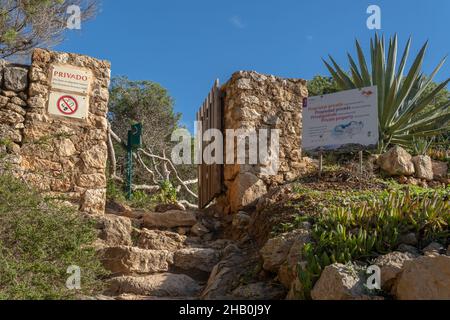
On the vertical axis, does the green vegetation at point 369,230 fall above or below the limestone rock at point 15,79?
below

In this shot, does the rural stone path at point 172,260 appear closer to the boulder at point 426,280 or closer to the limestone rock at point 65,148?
the limestone rock at point 65,148

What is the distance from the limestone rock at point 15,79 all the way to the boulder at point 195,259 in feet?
9.63

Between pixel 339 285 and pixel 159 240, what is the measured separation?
10.5ft

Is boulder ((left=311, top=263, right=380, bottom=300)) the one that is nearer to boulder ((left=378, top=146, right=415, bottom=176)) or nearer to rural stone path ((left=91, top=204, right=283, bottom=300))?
rural stone path ((left=91, top=204, right=283, bottom=300))

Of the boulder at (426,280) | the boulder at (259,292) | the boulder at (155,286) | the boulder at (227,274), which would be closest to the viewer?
the boulder at (426,280)

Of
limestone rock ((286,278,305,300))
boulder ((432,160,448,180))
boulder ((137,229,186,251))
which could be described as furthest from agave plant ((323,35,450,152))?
limestone rock ((286,278,305,300))

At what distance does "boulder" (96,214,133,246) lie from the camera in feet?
20.3

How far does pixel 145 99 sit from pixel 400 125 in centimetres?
1001

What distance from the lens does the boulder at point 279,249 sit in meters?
4.79

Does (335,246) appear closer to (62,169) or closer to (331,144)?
(331,144)

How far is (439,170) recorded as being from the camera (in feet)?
26.2

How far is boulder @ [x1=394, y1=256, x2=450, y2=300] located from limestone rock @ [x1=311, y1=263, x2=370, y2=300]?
26cm

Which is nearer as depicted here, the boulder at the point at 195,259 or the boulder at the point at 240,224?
the boulder at the point at 195,259

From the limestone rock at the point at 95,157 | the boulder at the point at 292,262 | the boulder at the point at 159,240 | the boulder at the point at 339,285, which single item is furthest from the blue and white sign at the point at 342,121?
the boulder at the point at 339,285
